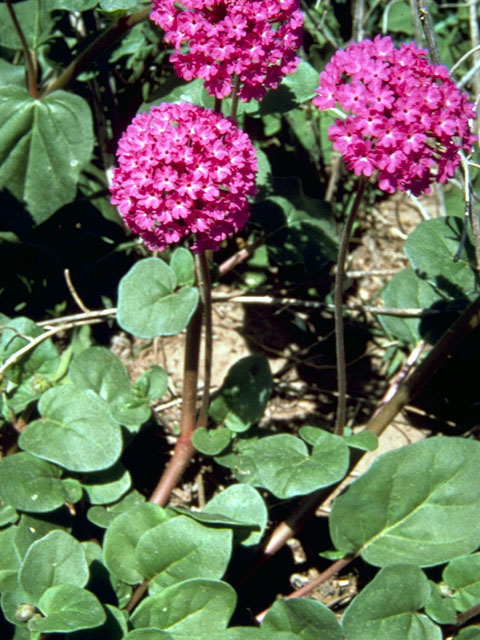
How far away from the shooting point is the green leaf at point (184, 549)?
6.84ft

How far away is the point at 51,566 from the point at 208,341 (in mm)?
808

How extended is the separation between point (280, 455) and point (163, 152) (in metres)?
0.98

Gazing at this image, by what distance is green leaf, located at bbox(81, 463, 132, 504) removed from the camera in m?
2.36

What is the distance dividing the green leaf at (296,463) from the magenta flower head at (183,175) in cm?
70

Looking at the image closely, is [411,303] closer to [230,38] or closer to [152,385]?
[152,385]

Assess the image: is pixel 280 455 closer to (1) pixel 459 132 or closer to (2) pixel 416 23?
(1) pixel 459 132

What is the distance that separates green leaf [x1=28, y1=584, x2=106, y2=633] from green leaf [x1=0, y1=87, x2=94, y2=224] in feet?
4.15

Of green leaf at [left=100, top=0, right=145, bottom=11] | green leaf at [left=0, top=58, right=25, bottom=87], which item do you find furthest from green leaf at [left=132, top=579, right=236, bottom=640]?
green leaf at [left=0, top=58, right=25, bottom=87]

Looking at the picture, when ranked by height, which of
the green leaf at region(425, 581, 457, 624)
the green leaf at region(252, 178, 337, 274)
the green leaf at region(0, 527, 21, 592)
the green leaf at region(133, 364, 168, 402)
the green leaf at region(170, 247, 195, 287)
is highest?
the green leaf at region(170, 247, 195, 287)

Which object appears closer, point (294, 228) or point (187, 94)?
point (187, 94)

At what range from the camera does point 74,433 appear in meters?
2.32

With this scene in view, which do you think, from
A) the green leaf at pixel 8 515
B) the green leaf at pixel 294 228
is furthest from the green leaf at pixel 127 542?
the green leaf at pixel 294 228

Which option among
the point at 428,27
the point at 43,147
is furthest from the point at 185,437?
the point at 428,27

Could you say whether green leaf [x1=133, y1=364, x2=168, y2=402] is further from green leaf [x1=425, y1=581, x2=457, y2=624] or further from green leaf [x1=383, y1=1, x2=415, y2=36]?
green leaf [x1=383, y1=1, x2=415, y2=36]
